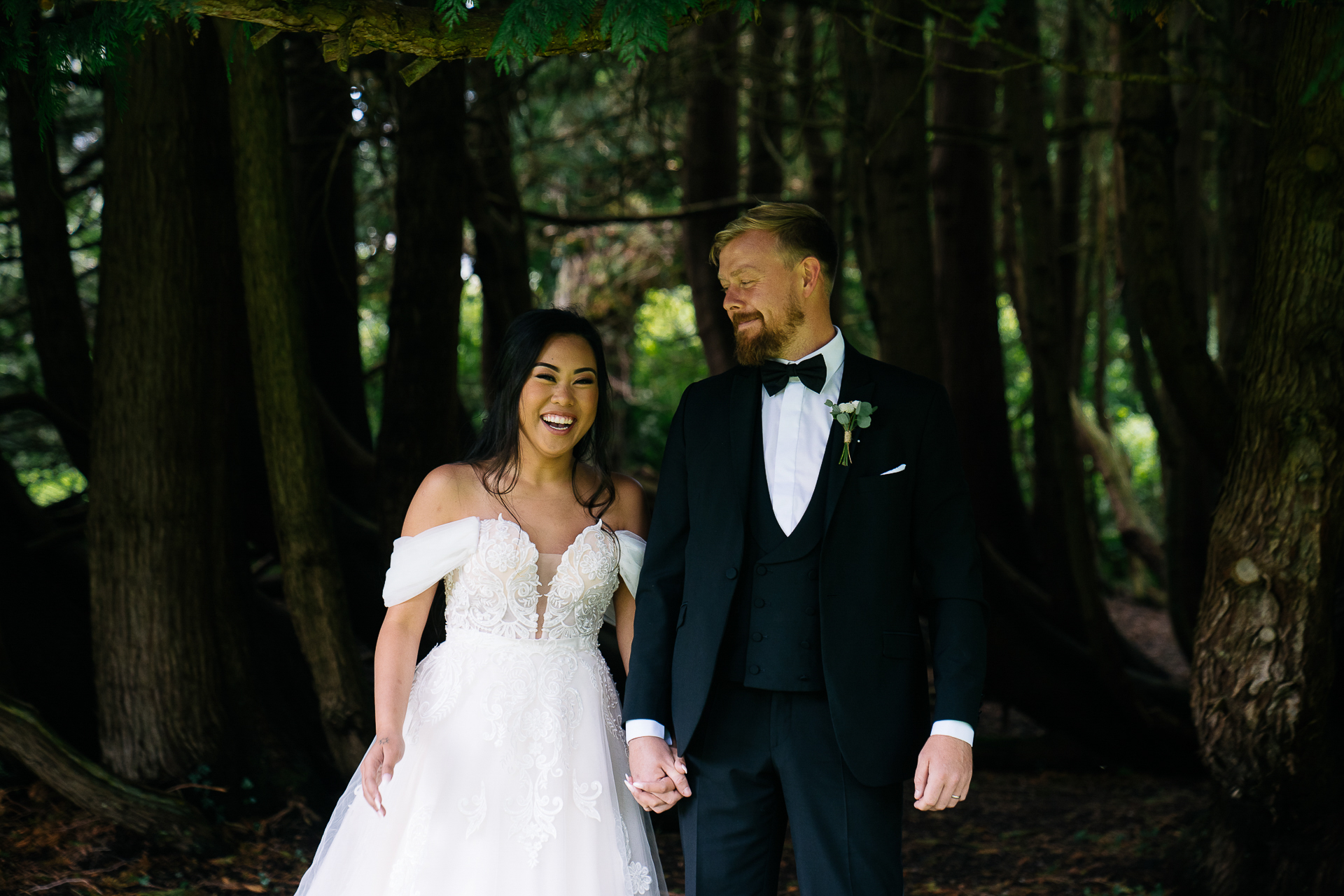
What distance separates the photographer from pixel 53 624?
14.8 feet

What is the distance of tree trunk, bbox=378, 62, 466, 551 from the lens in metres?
4.86

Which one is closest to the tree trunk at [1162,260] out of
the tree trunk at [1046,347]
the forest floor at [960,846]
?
the tree trunk at [1046,347]

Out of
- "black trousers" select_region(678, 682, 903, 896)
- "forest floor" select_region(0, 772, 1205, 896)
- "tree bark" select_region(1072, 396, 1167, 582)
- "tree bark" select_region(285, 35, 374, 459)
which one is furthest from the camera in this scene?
"tree bark" select_region(1072, 396, 1167, 582)

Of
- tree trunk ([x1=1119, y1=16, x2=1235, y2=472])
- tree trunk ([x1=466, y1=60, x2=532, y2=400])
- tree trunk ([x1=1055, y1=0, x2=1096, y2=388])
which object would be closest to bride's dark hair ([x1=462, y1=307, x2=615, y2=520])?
tree trunk ([x1=466, y1=60, x2=532, y2=400])

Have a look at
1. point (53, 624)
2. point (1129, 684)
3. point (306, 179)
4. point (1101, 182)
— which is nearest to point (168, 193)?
point (53, 624)

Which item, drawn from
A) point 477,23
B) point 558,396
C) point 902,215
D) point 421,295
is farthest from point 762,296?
point 902,215

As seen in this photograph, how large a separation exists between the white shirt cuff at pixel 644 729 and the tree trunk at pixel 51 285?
144 inches

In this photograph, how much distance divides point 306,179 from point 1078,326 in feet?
20.9

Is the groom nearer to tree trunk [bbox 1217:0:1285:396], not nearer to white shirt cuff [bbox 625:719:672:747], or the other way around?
white shirt cuff [bbox 625:719:672:747]

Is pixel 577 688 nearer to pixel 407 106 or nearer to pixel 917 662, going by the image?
pixel 917 662

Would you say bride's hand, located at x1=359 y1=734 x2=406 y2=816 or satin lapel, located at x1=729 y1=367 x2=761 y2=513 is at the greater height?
satin lapel, located at x1=729 y1=367 x2=761 y2=513

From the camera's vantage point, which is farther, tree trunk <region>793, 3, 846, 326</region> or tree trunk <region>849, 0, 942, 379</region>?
tree trunk <region>793, 3, 846, 326</region>

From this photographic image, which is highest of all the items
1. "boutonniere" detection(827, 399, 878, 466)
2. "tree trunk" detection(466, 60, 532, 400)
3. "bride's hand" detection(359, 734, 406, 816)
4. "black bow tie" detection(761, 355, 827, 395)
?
"tree trunk" detection(466, 60, 532, 400)

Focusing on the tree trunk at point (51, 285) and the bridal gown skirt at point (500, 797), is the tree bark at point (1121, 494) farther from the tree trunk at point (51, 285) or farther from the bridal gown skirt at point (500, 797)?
the bridal gown skirt at point (500, 797)
